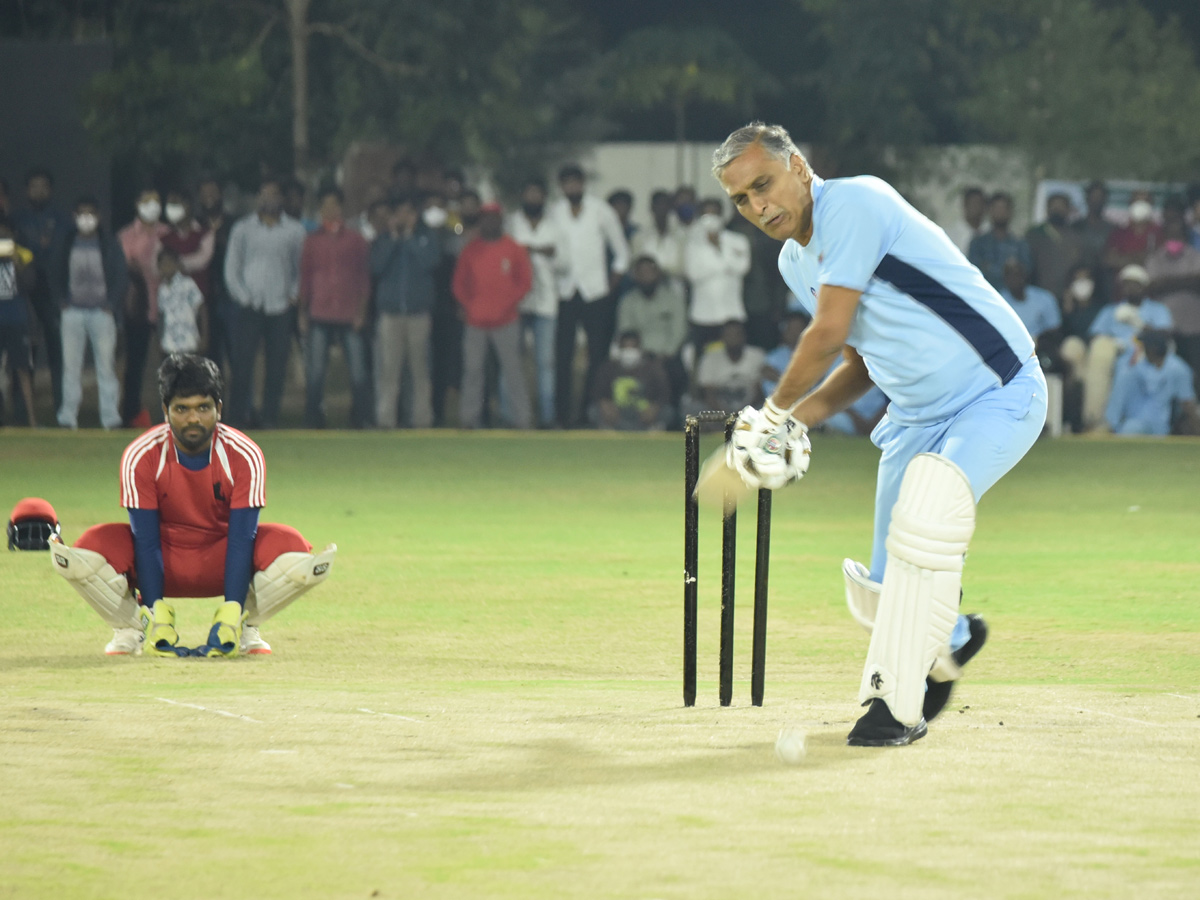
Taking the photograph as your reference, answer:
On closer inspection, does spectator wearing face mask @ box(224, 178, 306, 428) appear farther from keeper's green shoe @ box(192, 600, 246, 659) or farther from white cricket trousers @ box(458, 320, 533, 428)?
keeper's green shoe @ box(192, 600, 246, 659)

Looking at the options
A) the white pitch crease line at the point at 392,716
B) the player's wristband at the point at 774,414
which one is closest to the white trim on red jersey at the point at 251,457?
the white pitch crease line at the point at 392,716

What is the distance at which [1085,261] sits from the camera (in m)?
17.8

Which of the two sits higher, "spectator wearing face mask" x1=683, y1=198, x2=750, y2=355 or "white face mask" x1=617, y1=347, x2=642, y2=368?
"spectator wearing face mask" x1=683, y1=198, x2=750, y2=355

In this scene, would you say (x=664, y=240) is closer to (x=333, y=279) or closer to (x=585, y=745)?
(x=333, y=279)

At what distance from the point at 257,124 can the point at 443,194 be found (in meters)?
4.65

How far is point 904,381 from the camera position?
5523mm

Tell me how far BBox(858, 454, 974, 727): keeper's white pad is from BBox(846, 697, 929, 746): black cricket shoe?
2cm

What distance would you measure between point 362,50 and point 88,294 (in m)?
6.08

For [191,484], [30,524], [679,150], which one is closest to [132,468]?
[191,484]

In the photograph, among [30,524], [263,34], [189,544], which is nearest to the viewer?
[189,544]

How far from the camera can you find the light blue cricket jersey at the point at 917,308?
17.6ft

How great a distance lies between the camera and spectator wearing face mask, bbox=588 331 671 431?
18062 millimetres

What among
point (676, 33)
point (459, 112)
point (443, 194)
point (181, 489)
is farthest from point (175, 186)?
point (181, 489)

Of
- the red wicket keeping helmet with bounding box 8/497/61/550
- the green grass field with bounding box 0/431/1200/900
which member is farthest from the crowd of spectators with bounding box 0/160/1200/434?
the red wicket keeping helmet with bounding box 8/497/61/550
